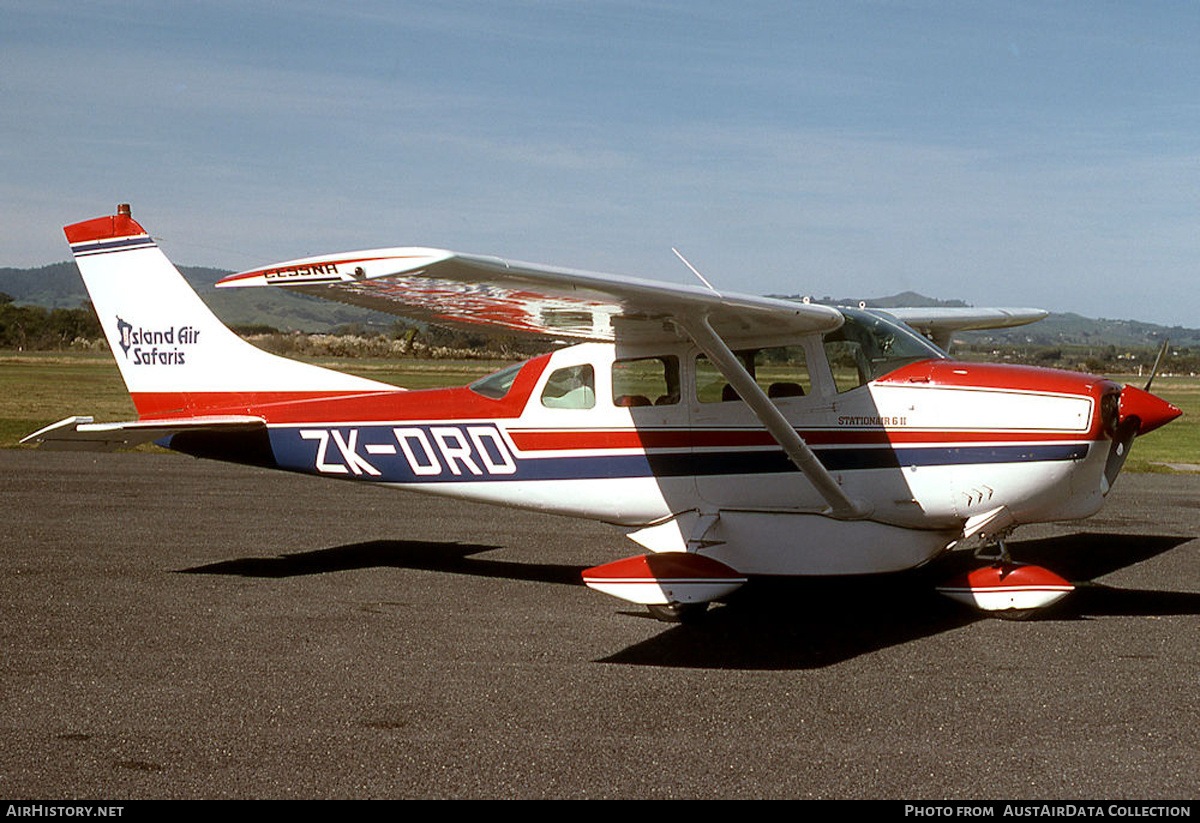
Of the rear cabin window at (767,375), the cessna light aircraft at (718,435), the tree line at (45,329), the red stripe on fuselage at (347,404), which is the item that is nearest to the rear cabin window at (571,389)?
the cessna light aircraft at (718,435)

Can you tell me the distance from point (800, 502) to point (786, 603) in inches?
38.2

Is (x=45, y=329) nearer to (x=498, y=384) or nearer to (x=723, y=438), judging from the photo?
(x=498, y=384)

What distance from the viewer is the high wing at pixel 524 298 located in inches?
197

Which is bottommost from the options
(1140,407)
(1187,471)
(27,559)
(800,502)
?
(1187,471)

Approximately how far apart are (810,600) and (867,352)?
78.9 inches

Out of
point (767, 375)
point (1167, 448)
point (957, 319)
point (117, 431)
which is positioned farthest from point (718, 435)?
point (1167, 448)

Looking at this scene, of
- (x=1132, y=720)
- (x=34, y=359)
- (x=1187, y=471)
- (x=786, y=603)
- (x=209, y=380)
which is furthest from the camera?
(x=34, y=359)

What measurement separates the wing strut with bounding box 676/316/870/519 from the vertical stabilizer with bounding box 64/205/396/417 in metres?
3.73

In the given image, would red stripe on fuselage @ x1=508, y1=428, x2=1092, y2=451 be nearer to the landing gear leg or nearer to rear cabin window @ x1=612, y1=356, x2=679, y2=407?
rear cabin window @ x1=612, y1=356, x2=679, y2=407

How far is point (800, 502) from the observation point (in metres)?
7.61

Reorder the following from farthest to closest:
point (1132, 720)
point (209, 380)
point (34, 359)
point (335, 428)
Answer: point (34, 359)
point (209, 380)
point (335, 428)
point (1132, 720)

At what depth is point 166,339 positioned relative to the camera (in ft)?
31.7

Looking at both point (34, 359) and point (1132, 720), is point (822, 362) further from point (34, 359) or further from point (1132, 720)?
point (34, 359)

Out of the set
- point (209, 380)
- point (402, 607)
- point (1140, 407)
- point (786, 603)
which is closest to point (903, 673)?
point (786, 603)
